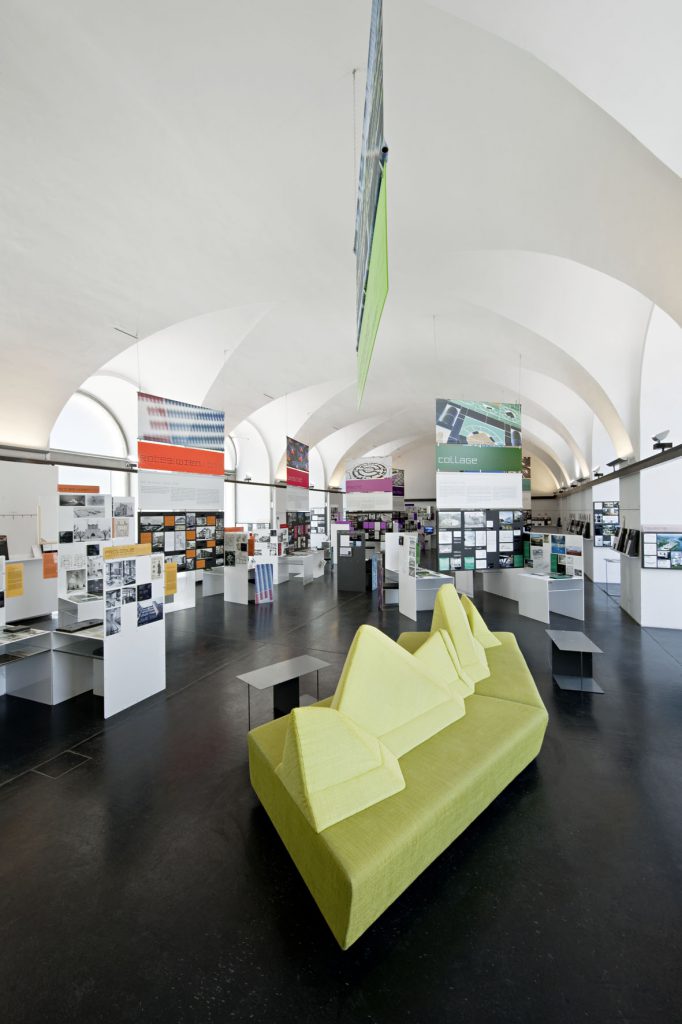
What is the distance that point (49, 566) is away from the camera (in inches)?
314

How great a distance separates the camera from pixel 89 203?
4469mm

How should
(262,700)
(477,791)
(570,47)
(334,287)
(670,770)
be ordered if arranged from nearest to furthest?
(570,47)
(477,791)
(670,770)
(262,700)
(334,287)

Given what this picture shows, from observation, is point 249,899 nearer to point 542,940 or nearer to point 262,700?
point 542,940

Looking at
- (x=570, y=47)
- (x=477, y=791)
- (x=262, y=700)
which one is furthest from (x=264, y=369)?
(x=477, y=791)

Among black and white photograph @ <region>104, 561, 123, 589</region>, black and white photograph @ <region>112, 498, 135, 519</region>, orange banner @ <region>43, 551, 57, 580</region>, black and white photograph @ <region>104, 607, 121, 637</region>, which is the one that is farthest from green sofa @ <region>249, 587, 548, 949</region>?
orange banner @ <region>43, 551, 57, 580</region>

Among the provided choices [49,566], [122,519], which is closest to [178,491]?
[122,519]

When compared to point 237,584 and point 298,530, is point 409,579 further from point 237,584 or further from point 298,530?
point 298,530

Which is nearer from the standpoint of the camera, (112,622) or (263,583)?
(112,622)

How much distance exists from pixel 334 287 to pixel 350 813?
643 cm

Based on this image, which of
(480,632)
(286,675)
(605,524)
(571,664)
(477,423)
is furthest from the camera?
(605,524)

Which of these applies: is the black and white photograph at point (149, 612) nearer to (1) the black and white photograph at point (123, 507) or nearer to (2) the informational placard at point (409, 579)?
(1) the black and white photograph at point (123, 507)

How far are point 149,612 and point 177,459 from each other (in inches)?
117

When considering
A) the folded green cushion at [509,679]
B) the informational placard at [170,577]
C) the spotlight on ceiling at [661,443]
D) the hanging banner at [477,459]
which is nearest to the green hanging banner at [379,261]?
the folded green cushion at [509,679]

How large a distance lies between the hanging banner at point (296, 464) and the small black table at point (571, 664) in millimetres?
7784
